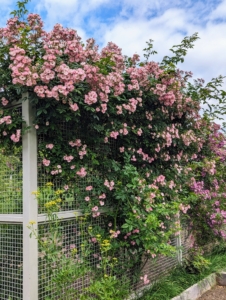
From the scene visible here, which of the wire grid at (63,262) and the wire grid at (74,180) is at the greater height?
the wire grid at (74,180)

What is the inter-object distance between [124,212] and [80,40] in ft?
5.24

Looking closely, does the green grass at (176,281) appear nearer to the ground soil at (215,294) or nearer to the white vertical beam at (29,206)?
the ground soil at (215,294)

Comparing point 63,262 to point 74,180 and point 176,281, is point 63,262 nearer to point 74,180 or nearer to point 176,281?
point 74,180

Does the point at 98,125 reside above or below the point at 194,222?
above

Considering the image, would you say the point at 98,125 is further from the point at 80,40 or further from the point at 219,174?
the point at 219,174

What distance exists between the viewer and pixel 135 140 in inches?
130

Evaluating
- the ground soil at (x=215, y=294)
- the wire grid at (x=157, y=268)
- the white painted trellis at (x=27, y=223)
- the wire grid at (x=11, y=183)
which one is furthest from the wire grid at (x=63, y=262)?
the ground soil at (x=215, y=294)

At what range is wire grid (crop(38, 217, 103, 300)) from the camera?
2273 millimetres

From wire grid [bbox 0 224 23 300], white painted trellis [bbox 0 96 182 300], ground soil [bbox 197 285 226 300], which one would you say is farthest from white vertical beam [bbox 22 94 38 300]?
ground soil [bbox 197 285 226 300]

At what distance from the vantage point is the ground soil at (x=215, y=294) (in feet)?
11.6

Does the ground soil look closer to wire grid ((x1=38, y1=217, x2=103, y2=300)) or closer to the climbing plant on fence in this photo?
the climbing plant on fence

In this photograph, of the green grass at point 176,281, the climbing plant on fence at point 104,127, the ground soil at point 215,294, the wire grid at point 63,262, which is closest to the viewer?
the wire grid at point 63,262

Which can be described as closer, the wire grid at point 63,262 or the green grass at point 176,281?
the wire grid at point 63,262

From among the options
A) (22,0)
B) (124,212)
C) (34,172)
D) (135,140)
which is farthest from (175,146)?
(22,0)
